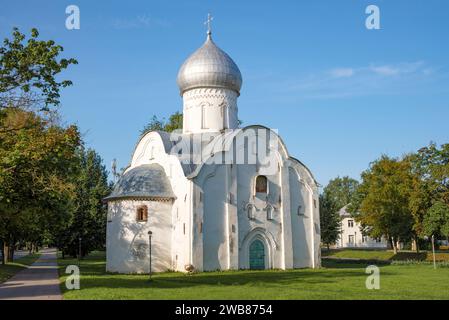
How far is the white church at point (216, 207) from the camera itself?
27328mm

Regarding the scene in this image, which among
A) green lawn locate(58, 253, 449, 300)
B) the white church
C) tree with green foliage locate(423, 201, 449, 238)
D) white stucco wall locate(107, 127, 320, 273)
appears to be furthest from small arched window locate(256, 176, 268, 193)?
tree with green foliage locate(423, 201, 449, 238)

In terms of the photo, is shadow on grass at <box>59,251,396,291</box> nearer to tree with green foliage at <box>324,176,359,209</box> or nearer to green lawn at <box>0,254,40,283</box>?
green lawn at <box>0,254,40,283</box>

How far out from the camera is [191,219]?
87.1ft

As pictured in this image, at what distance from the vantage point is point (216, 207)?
2772 cm

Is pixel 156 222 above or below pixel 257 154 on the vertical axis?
below

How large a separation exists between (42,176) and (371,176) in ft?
124

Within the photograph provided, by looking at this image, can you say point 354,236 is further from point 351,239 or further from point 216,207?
point 216,207

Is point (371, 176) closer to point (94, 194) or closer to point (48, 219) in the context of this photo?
point (94, 194)

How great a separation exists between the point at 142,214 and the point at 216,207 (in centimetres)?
442

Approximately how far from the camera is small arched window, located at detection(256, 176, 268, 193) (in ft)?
96.0

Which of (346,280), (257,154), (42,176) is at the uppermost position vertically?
(257,154)

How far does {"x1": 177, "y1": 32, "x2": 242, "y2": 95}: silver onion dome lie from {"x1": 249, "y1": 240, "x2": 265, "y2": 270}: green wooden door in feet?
35.8

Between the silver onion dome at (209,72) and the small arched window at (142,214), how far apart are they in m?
9.29

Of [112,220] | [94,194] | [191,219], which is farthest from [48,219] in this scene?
[94,194]
